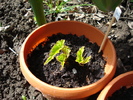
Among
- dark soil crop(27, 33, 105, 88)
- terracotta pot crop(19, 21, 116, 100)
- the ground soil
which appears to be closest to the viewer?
terracotta pot crop(19, 21, 116, 100)

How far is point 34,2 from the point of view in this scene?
1181 millimetres

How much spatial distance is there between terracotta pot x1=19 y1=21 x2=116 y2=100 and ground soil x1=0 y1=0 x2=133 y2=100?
0.78 feet

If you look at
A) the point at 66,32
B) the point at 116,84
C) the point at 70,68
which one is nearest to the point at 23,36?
the point at 66,32

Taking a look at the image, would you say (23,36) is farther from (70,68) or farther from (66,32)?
(70,68)

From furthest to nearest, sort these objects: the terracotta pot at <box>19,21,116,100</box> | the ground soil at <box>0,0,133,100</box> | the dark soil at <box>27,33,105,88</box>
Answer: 1. the ground soil at <box>0,0,133,100</box>
2. the dark soil at <box>27,33,105,88</box>
3. the terracotta pot at <box>19,21,116,100</box>

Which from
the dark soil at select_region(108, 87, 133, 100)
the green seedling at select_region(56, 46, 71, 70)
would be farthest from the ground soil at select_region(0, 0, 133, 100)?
the green seedling at select_region(56, 46, 71, 70)

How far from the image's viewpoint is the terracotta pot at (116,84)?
959mm

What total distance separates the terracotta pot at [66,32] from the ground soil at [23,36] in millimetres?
237

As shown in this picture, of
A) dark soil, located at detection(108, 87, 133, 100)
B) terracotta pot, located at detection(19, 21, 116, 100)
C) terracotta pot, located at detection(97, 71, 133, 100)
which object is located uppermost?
terracotta pot, located at detection(19, 21, 116, 100)

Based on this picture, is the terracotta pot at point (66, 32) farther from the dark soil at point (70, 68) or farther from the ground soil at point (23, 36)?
the ground soil at point (23, 36)

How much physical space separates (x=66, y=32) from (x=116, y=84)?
0.47 meters

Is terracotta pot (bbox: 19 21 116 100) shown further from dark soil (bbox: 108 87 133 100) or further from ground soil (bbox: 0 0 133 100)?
ground soil (bbox: 0 0 133 100)

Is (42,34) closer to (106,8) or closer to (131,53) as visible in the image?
(106,8)

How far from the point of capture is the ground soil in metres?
1.22
